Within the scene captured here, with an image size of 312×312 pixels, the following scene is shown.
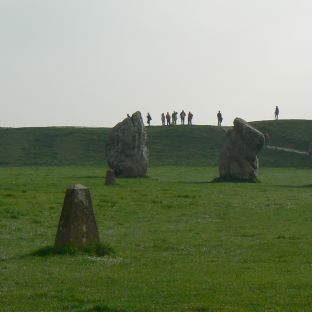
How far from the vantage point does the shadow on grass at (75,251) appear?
18812 millimetres

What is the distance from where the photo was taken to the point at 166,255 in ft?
63.3

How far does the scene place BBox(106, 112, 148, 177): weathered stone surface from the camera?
53.8 metres

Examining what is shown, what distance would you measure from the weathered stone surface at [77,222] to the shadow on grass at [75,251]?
0.46ft

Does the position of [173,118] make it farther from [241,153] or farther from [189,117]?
[241,153]

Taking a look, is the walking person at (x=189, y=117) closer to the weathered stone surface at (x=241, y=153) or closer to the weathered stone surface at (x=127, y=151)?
the weathered stone surface at (x=127, y=151)

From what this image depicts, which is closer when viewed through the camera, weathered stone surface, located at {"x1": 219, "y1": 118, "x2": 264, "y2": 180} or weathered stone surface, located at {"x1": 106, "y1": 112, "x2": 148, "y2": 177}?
weathered stone surface, located at {"x1": 219, "y1": 118, "x2": 264, "y2": 180}

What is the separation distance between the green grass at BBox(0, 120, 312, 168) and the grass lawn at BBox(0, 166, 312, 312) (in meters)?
35.3

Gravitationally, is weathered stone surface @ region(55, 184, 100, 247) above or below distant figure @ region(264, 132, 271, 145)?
below

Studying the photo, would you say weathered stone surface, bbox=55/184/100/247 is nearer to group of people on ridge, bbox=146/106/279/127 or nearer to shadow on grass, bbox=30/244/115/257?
shadow on grass, bbox=30/244/115/257

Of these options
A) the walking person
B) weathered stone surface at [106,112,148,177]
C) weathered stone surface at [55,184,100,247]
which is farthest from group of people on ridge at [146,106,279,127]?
weathered stone surface at [55,184,100,247]

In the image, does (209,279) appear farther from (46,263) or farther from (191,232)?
(191,232)

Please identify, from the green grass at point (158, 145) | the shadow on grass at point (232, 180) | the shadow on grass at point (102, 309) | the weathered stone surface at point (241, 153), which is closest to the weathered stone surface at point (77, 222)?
the shadow on grass at point (102, 309)

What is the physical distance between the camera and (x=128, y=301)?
42.8ft

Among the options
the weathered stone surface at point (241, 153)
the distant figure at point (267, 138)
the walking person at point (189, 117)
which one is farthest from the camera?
the walking person at point (189, 117)
